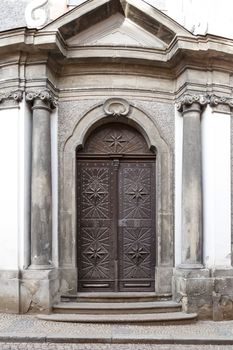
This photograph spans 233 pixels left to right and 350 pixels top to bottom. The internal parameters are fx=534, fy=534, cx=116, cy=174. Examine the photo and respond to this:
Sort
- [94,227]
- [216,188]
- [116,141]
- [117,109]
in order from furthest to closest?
[116,141] → [94,227] → [117,109] → [216,188]

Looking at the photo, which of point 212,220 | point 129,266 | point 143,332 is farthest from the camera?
point 129,266

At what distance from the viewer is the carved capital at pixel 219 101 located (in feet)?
30.2

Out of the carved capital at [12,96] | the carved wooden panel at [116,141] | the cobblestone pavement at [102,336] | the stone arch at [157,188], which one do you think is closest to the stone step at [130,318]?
the cobblestone pavement at [102,336]

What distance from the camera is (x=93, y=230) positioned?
31.8 feet

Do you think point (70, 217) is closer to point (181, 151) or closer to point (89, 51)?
point (181, 151)

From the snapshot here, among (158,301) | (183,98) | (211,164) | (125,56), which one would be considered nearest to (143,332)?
(158,301)

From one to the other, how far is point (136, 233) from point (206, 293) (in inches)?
67.0

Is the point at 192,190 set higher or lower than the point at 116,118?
lower

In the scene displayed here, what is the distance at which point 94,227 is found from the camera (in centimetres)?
969

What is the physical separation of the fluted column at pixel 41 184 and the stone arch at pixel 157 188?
0.40 meters

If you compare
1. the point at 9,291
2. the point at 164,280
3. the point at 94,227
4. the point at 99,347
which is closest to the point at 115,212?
the point at 94,227

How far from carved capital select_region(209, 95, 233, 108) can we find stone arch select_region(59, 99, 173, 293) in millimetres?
1101

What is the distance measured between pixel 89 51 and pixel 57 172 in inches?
86.0

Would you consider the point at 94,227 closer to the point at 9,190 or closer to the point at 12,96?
the point at 9,190
